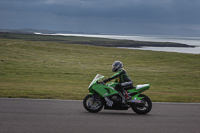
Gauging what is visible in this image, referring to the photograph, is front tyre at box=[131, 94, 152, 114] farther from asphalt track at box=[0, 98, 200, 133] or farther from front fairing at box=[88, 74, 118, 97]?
front fairing at box=[88, 74, 118, 97]

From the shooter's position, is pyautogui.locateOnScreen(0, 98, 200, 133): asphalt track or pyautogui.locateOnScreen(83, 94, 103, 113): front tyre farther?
pyautogui.locateOnScreen(83, 94, 103, 113): front tyre

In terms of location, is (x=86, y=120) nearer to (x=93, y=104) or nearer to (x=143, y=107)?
(x=93, y=104)

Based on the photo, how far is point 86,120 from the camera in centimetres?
782

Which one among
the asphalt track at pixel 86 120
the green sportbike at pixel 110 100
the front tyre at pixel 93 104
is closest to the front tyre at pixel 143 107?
the green sportbike at pixel 110 100

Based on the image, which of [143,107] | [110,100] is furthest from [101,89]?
[143,107]

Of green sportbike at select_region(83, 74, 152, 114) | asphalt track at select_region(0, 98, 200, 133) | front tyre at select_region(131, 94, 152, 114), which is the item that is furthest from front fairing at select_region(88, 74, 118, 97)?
front tyre at select_region(131, 94, 152, 114)

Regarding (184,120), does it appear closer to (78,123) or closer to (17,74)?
(78,123)

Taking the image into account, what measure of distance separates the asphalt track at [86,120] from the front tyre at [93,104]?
183 millimetres

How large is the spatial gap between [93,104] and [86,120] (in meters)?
1.40

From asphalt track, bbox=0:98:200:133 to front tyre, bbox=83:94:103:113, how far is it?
0.18m

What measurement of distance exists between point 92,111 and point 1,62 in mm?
23248

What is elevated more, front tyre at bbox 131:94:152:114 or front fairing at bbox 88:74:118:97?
front fairing at bbox 88:74:118:97

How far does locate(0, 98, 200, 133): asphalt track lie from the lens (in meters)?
6.84

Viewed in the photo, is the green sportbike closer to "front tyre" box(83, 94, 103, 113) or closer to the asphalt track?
"front tyre" box(83, 94, 103, 113)
